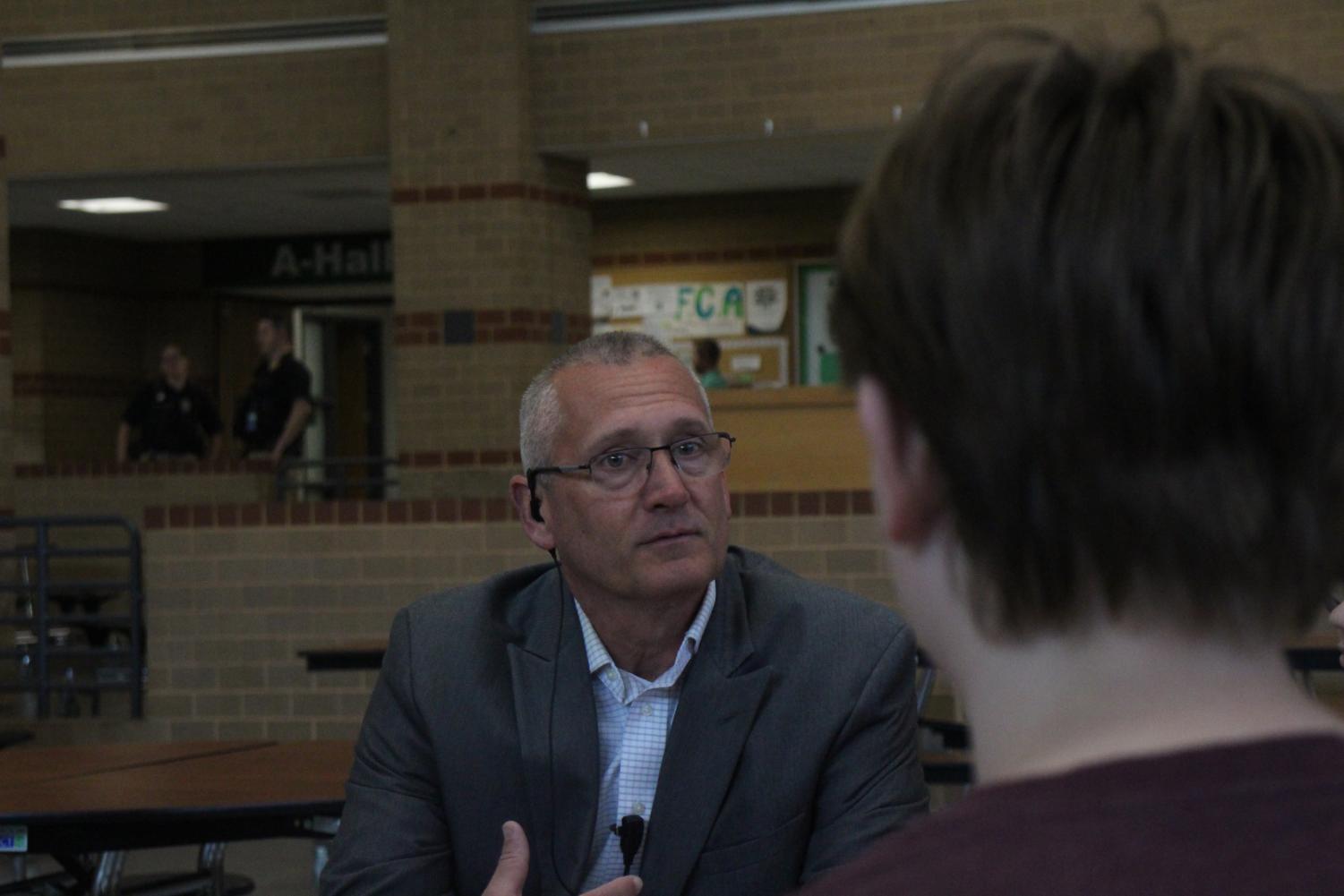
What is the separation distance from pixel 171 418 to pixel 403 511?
664 cm

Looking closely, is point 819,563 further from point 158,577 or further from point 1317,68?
point 1317,68

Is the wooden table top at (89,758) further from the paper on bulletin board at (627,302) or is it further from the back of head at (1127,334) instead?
the paper on bulletin board at (627,302)

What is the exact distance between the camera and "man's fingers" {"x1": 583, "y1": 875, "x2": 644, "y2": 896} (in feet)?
6.98

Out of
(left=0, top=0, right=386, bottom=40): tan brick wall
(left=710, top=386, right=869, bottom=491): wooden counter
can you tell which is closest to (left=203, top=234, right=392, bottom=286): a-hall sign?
(left=0, top=0, right=386, bottom=40): tan brick wall

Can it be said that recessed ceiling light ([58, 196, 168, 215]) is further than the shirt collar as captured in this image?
Yes

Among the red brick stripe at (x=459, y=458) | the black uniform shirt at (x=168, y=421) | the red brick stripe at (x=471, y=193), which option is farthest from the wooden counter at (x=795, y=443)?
the black uniform shirt at (x=168, y=421)

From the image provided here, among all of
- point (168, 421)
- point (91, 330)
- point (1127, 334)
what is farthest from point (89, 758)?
point (91, 330)

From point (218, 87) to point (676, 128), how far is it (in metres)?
3.15

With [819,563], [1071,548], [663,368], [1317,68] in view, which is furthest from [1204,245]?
[1317,68]

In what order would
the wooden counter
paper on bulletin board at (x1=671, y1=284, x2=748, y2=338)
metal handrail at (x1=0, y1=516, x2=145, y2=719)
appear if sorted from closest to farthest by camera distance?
metal handrail at (x1=0, y1=516, x2=145, y2=719)
the wooden counter
paper on bulletin board at (x1=671, y1=284, x2=748, y2=338)

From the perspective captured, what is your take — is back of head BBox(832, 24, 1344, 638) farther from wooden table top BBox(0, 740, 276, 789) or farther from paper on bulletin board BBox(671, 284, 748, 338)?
paper on bulletin board BBox(671, 284, 748, 338)

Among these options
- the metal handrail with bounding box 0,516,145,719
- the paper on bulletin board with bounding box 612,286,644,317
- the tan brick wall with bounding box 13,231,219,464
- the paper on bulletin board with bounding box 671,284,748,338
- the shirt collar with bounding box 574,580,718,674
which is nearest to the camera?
the shirt collar with bounding box 574,580,718,674

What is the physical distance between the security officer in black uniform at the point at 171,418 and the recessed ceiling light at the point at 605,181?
331 centimetres

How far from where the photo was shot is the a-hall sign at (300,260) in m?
17.2
